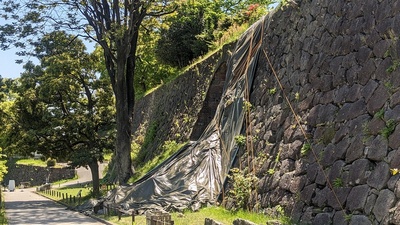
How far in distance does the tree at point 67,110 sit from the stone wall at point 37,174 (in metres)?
24.4

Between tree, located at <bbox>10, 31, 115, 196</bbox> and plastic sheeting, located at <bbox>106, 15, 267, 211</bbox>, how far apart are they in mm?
9326

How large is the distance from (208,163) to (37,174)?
150 feet

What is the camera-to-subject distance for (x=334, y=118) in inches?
398

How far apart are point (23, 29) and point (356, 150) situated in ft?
58.3

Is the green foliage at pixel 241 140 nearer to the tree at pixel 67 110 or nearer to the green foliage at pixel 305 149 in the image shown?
the green foliage at pixel 305 149

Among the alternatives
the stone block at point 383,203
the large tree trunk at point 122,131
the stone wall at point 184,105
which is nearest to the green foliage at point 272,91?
the stone block at point 383,203

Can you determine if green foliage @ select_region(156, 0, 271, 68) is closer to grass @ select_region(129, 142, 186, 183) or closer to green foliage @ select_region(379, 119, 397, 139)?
grass @ select_region(129, 142, 186, 183)

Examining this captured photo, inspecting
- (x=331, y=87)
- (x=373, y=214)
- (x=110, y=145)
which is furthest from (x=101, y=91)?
(x=373, y=214)

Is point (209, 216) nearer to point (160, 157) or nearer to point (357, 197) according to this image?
point (357, 197)

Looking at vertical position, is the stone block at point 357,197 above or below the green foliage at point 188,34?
below

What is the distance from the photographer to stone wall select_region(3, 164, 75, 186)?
53.4 metres

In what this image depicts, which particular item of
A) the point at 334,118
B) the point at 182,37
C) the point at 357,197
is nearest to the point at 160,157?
the point at 182,37

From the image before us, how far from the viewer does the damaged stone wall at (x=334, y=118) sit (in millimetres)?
8328

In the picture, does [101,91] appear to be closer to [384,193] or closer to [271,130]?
[271,130]
